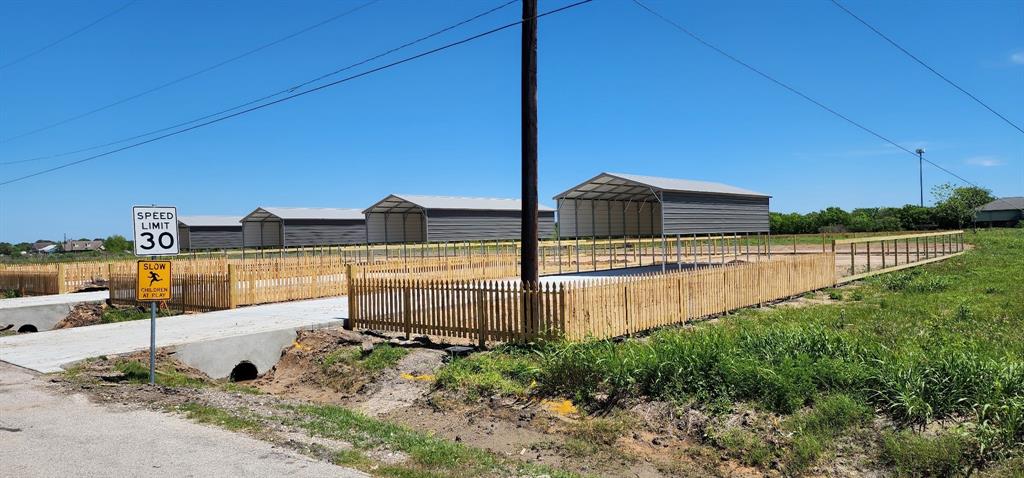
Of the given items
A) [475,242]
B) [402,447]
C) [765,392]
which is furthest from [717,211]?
[402,447]

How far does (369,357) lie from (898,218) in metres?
80.6

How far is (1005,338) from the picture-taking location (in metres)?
9.74

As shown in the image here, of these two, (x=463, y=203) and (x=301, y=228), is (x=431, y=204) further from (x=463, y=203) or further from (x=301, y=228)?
(x=301, y=228)

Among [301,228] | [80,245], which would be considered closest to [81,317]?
[301,228]

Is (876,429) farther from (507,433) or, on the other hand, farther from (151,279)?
(151,279)

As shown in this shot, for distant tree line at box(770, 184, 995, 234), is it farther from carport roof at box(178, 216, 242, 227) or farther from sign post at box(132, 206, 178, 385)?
sign post at box(132, 206, 178, 385)

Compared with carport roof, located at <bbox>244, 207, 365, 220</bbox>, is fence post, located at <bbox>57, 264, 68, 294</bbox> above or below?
below

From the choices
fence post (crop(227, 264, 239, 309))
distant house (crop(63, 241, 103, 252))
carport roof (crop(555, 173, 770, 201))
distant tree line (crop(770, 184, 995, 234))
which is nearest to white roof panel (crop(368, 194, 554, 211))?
carport roof (crop(555, 173, 770, 201))

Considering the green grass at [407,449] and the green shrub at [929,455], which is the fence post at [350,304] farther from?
the green shrub at [929,455]

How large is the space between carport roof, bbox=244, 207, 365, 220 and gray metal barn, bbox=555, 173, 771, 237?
985 inches

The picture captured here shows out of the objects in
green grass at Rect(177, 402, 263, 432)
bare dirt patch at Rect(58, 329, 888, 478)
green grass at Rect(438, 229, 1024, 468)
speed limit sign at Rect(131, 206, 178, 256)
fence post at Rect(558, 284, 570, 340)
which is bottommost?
bare dirt patch at Rect(58, 329, 888, 478)

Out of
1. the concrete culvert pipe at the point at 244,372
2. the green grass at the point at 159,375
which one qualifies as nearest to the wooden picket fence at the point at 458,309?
the concrete culvert pipe at the point at 244,372

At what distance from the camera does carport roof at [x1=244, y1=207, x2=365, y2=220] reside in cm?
4706

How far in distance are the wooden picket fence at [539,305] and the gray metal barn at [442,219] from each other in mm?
21470
